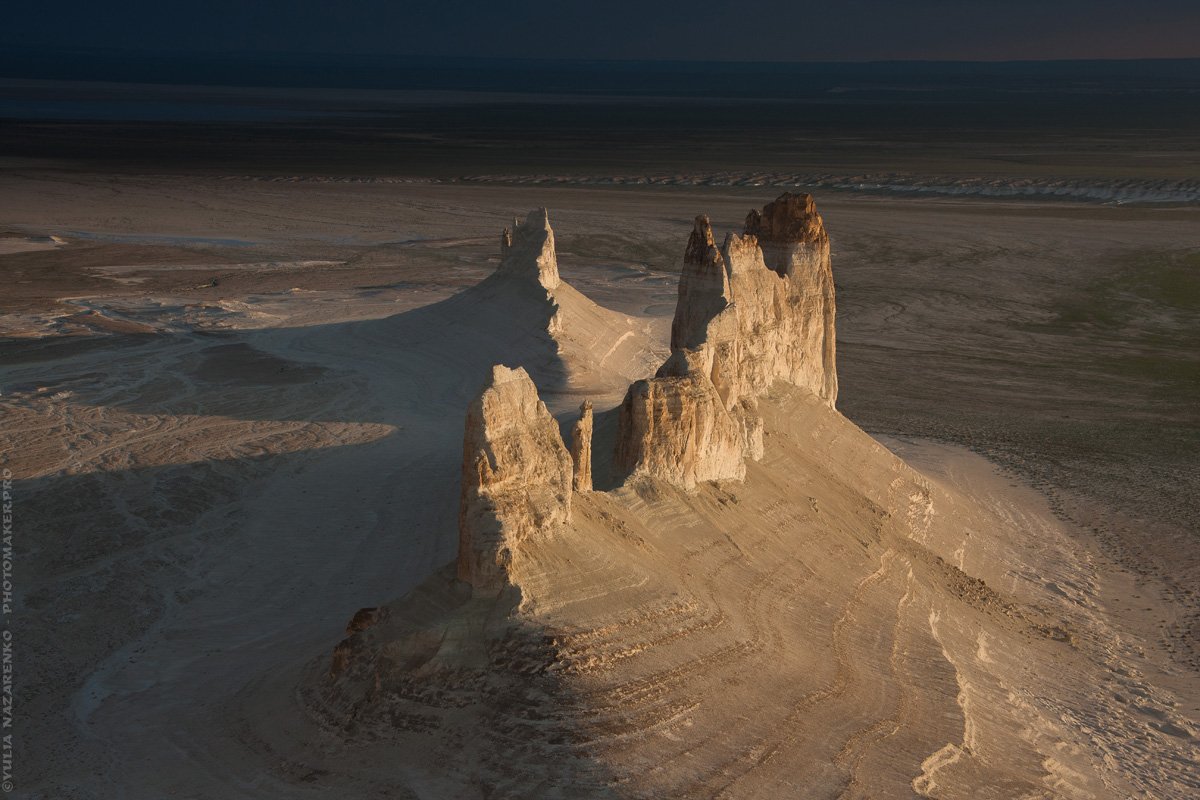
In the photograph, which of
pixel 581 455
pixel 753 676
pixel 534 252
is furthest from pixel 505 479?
pixel 534 252

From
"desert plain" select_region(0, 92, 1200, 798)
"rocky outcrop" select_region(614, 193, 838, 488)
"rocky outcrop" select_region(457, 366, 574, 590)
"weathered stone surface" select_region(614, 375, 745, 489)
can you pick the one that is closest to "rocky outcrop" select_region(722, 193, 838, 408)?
"rocky outcrop" select_region(614, 193, 838, 488)

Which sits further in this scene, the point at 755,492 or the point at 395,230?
the point at 395,230

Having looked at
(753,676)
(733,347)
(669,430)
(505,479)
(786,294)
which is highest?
(786,294)

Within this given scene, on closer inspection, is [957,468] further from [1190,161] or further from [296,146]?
[296,146]

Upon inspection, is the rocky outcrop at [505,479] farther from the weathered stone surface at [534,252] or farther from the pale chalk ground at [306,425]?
the weathered stone surface at [534,252]

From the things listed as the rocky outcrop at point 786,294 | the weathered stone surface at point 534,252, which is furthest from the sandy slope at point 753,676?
the weathered stone surface at point 534,252

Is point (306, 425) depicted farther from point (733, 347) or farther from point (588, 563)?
point (588, 563)

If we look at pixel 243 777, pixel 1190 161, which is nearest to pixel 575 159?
pixel 1190 161
